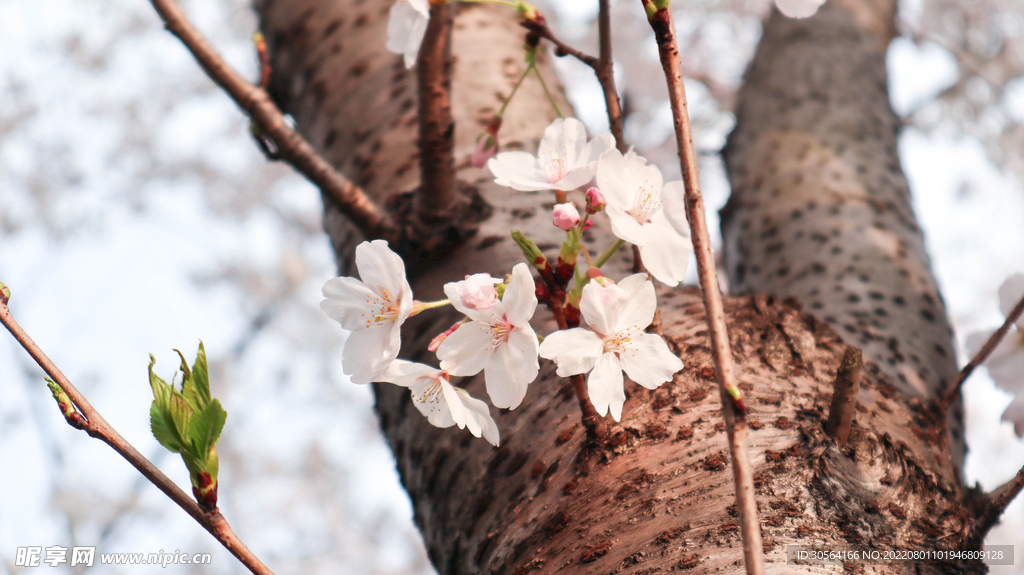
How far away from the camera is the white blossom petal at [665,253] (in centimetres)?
48

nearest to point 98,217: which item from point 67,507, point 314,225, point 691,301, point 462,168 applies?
point 314,225

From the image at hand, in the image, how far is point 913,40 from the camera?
337cm

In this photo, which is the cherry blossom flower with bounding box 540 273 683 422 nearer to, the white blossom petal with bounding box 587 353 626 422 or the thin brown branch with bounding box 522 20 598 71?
the white blossom petal with bounding box 587 353 626 422

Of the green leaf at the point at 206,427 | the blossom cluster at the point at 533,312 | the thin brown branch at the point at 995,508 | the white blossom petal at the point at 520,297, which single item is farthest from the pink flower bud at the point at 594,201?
the thin brown branch at the point at 995,508

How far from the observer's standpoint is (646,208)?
1.64 ft

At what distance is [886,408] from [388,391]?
2.35 ft

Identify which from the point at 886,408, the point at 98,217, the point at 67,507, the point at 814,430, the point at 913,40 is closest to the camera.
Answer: the point at 814,430

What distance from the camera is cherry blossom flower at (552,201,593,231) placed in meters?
0.53

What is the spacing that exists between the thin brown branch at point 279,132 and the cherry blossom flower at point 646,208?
550 millimetres

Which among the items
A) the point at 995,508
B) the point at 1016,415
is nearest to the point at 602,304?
the point at 995,508

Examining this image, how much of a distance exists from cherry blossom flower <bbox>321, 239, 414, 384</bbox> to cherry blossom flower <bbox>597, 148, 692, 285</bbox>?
183 mm

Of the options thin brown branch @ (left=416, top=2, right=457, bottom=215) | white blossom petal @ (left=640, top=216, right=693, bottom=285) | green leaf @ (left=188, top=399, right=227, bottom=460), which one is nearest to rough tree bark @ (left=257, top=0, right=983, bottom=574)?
thin brown branch @ (left=416, top=2, right=457, bottom=215)

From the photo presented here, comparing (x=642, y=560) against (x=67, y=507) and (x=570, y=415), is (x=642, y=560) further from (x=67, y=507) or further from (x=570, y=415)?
(x=67, y=507)

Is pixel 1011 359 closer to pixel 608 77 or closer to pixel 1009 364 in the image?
pixel 1009 364
